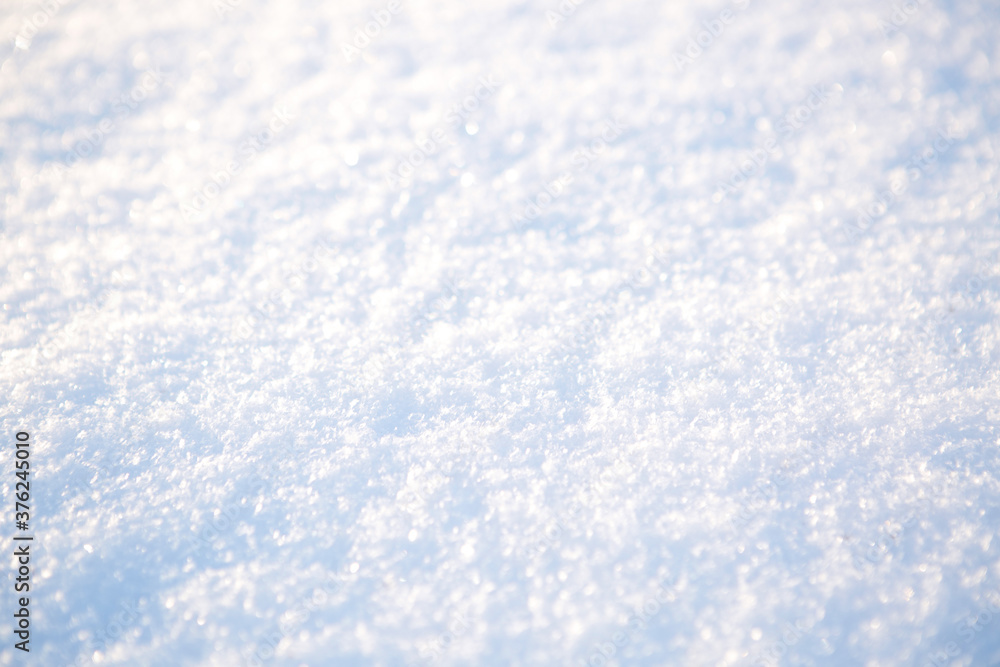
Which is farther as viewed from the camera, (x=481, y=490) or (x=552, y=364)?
(x=552, y=364)

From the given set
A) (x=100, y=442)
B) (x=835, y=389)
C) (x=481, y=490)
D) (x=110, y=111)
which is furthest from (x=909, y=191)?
(x=110, y=111)

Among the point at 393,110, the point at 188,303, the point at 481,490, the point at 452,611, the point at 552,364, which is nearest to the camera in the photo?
the point at 452,611

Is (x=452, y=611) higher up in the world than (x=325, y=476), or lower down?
lower down

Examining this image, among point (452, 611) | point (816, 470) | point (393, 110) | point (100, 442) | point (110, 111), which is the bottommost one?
point (816, 470)

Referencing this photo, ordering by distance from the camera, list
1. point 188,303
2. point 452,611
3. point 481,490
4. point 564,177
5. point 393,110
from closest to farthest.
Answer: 1. point 452,611
2. point 481,490
3. point 188,303
4. point 564,177
5. point 393,110

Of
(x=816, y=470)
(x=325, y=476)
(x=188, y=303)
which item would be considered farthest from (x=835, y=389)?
(x=188, y=303)

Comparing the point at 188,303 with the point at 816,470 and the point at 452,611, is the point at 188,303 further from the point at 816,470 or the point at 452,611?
the point at 816,470
